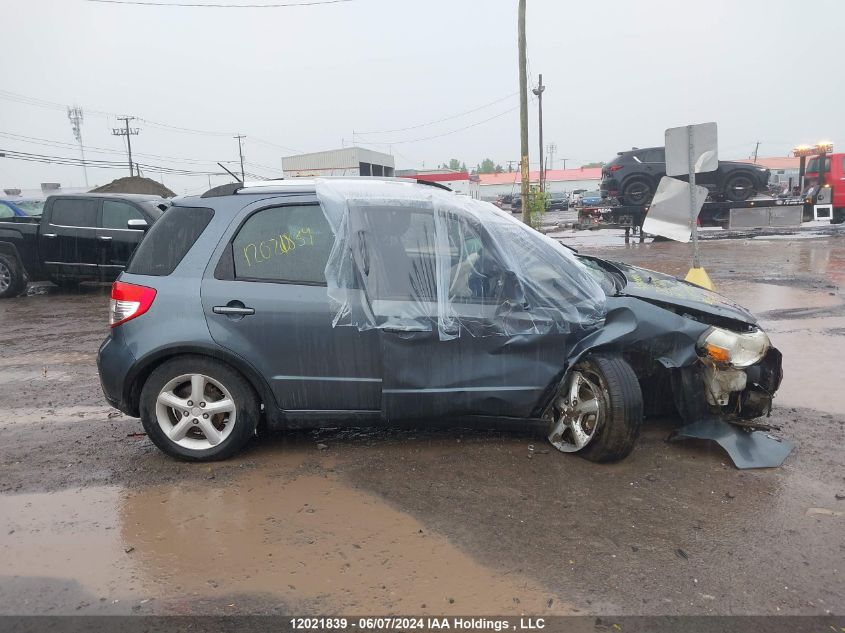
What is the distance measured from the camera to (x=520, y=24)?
1856 cm

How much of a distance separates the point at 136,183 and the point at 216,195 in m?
32.6

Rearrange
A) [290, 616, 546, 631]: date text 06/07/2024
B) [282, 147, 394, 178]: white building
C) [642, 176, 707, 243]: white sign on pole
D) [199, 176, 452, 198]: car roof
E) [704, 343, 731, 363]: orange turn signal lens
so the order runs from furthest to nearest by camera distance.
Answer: [282, 147, 394, 178]: white building
[642, 176, 707, 243]: white sign on pole
[199, 176, 452, 198]: car roof
[704, 343, 731, 363]: orange turn signal lens
[290, 616, 546, 631]: date text 06/07/2024

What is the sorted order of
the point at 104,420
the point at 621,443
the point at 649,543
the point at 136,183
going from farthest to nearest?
the point at 136,183 → the point at 104,420 → the point at 621,443 → the point at 649,543

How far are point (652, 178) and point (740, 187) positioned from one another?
3033 millimetres

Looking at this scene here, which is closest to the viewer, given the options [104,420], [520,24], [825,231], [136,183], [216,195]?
[216,195]

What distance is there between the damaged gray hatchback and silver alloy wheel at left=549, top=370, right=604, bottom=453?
0.03 feet

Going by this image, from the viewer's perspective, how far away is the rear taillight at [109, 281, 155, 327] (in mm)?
3887

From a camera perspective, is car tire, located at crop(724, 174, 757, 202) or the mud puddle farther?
car tire, located at crop(724, 174, 757, 202)

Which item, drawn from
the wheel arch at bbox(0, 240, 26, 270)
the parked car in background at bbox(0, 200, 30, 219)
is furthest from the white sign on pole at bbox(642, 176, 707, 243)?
the parked car in background at bbox(0, 200, 30, 219)

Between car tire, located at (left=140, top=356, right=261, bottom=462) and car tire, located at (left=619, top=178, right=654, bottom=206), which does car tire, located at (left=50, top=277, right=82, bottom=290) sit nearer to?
car tire, located at (left=140, top=356, right=261, bottom=462)

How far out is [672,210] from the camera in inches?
312

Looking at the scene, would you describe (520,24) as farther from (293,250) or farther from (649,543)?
(649,543)

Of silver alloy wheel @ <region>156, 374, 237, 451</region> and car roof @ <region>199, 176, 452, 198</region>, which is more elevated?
car roof @ <region>199, 176, 452, 198</region>

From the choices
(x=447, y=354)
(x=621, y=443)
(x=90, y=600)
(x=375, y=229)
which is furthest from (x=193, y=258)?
(x=621, y=443)
